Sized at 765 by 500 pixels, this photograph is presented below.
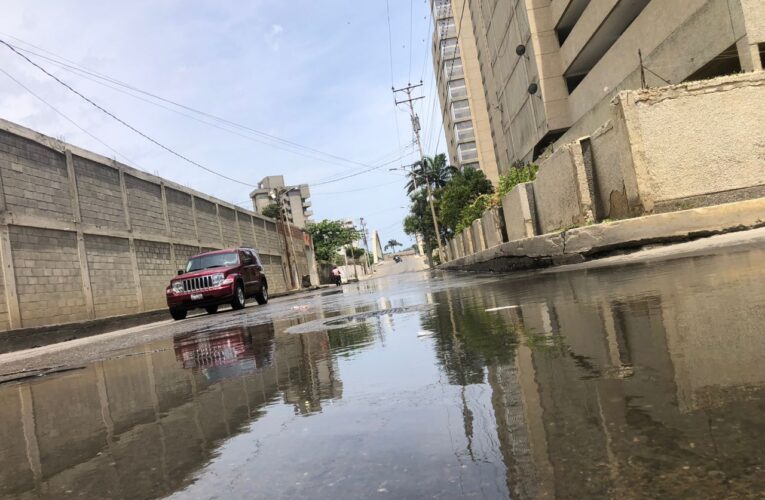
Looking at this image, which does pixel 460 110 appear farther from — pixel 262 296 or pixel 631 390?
pixel 631 390

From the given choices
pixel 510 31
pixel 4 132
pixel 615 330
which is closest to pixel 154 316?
pixel 4 132

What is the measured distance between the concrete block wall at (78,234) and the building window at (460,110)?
222 ft

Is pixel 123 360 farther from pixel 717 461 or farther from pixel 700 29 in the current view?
pixel 700 29

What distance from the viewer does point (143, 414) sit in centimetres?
285

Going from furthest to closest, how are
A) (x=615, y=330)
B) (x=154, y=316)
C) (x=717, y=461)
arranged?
(x=154, y=316) → (x=615, y=330) → (x=717, y=461)

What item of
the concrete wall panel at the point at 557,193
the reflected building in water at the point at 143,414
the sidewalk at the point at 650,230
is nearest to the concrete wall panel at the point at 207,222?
the concrete wall panel at the point at 557,193

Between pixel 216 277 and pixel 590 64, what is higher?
pixel 590 64

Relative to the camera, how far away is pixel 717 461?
1324mm

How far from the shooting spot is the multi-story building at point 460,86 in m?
75.0

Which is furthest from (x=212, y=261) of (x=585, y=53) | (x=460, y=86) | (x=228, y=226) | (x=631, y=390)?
(x=460, y=86)

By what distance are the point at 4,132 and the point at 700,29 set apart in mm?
18486

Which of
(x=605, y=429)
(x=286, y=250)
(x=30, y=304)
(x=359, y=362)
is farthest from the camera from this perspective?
(x=286, y=250)

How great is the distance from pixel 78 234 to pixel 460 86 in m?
78.0

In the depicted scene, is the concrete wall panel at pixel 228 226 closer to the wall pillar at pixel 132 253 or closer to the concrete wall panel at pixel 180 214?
the concrete wall panel at pixel 180 214
